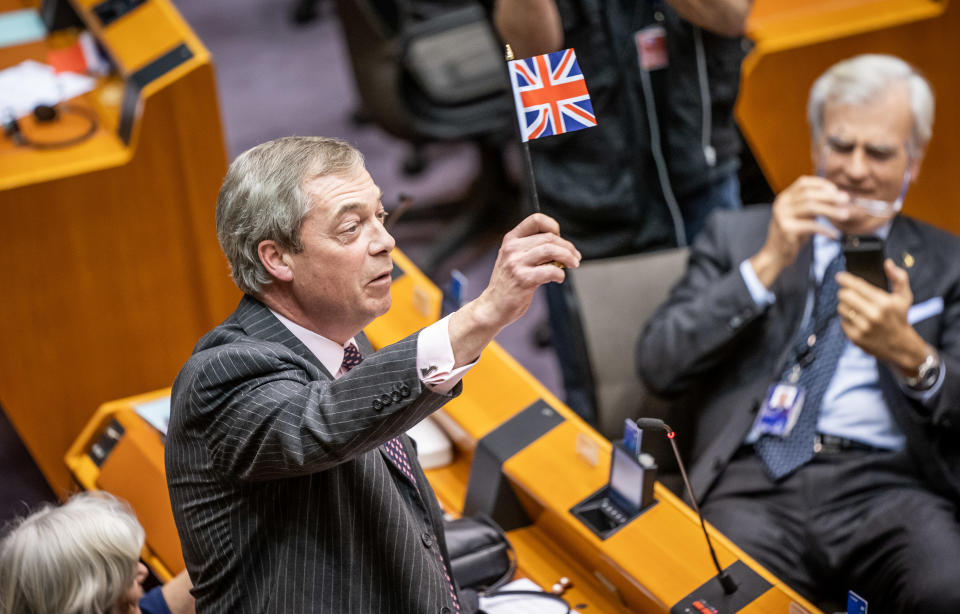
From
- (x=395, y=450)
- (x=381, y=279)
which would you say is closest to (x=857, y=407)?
(x=395, y=450)

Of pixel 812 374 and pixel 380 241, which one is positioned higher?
pixel 380 241

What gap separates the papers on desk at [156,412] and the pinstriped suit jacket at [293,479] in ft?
3.22

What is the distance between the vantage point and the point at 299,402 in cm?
135

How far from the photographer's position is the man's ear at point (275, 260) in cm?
149

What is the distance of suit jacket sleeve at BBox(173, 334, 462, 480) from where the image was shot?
4.27 feet

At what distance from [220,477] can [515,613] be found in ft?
2.46

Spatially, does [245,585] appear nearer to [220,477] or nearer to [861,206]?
[220,477]

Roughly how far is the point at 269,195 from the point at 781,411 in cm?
143

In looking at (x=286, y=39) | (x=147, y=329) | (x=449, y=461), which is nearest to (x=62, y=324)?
(x=147, y=329)

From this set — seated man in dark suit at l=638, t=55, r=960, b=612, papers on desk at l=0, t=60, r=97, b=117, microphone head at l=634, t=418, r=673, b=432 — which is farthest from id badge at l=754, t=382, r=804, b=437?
papers on desk at l=0, t=60, r=97, b=117

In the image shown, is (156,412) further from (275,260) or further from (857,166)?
(857,166)

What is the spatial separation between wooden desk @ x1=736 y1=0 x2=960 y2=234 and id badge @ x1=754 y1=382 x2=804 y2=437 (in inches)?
47.8

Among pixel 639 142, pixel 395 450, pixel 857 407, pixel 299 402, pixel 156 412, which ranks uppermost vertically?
pixel 299 402

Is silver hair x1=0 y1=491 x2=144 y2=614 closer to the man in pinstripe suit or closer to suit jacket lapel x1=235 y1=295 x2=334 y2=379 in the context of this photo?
the man in pinstripe suit
